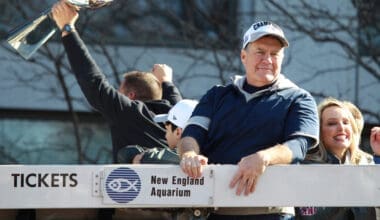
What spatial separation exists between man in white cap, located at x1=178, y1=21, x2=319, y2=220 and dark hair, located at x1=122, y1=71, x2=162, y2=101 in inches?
57.7

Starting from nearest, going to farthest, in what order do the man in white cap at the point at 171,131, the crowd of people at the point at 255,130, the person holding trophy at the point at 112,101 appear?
the crowd of people at the point at 255,130 → the man in white cap at the point at 171,131 → the person holding trophy at the point at 112,101

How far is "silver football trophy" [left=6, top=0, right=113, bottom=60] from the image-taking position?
534cm

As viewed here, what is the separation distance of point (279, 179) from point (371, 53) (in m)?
7.62

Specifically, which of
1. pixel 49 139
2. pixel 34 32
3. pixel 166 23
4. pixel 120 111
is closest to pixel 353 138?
pixel 120 111

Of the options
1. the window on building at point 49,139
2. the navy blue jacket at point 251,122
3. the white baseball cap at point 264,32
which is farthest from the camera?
the window on building at point 49,139

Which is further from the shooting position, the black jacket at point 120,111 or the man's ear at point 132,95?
the man's ear at point 132,95

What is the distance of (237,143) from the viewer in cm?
463

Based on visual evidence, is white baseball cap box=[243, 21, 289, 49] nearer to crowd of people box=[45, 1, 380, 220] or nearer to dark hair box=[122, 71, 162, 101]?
crowd of people box=[45, 1, 380, 220]

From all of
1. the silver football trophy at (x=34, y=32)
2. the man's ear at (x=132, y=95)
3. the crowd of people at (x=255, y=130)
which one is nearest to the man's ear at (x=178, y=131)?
the crowd of people at (x=255, y=130)

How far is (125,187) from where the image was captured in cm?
436

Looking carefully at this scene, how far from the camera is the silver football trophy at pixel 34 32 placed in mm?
5336

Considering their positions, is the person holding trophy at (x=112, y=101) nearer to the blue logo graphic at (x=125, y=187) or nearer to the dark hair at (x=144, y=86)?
the dark hair at (x=144, y=86)

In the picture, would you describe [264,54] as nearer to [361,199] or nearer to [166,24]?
[361,199]

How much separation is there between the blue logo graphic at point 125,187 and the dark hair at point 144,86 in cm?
190
